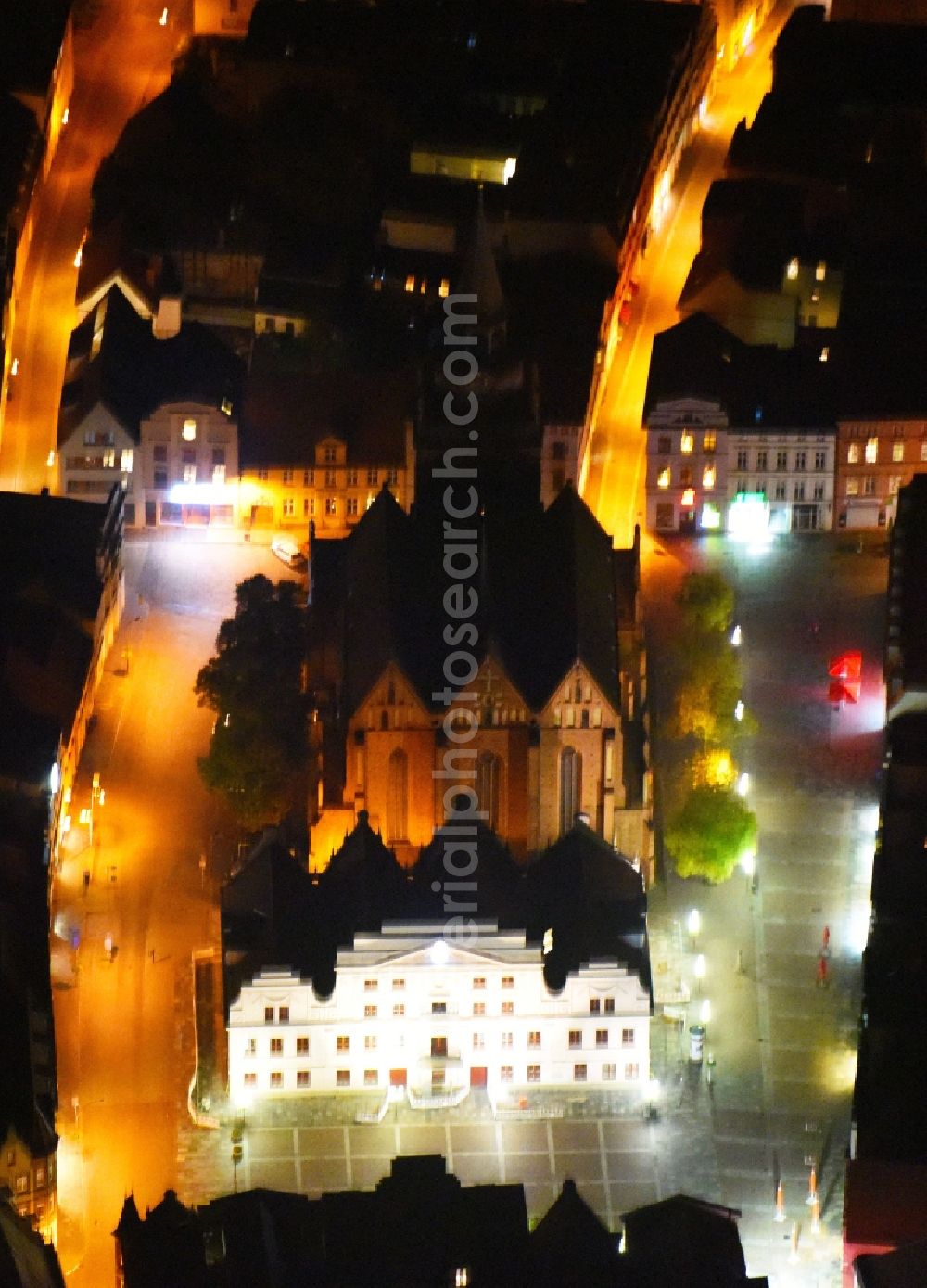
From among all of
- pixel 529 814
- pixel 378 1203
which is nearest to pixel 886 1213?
pixel 378 1203

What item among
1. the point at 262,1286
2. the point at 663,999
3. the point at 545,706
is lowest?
the point at 262,1286

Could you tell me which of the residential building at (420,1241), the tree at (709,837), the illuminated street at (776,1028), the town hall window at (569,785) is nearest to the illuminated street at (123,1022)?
the residential building at (420,1241)

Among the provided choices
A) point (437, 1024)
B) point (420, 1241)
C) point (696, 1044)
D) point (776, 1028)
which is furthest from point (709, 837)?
point (420, 1241)

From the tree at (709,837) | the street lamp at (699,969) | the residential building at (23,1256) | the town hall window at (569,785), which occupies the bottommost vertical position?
the residential building at (23,1256)

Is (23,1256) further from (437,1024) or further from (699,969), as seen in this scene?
(699,969)

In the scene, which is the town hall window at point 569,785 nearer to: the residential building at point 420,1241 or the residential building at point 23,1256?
the residential building at point 420,1241

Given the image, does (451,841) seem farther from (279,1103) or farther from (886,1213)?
(886,1213)

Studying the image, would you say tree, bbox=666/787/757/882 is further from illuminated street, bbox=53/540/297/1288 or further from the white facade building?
illuminated street, bbox=53/540/297/1288
